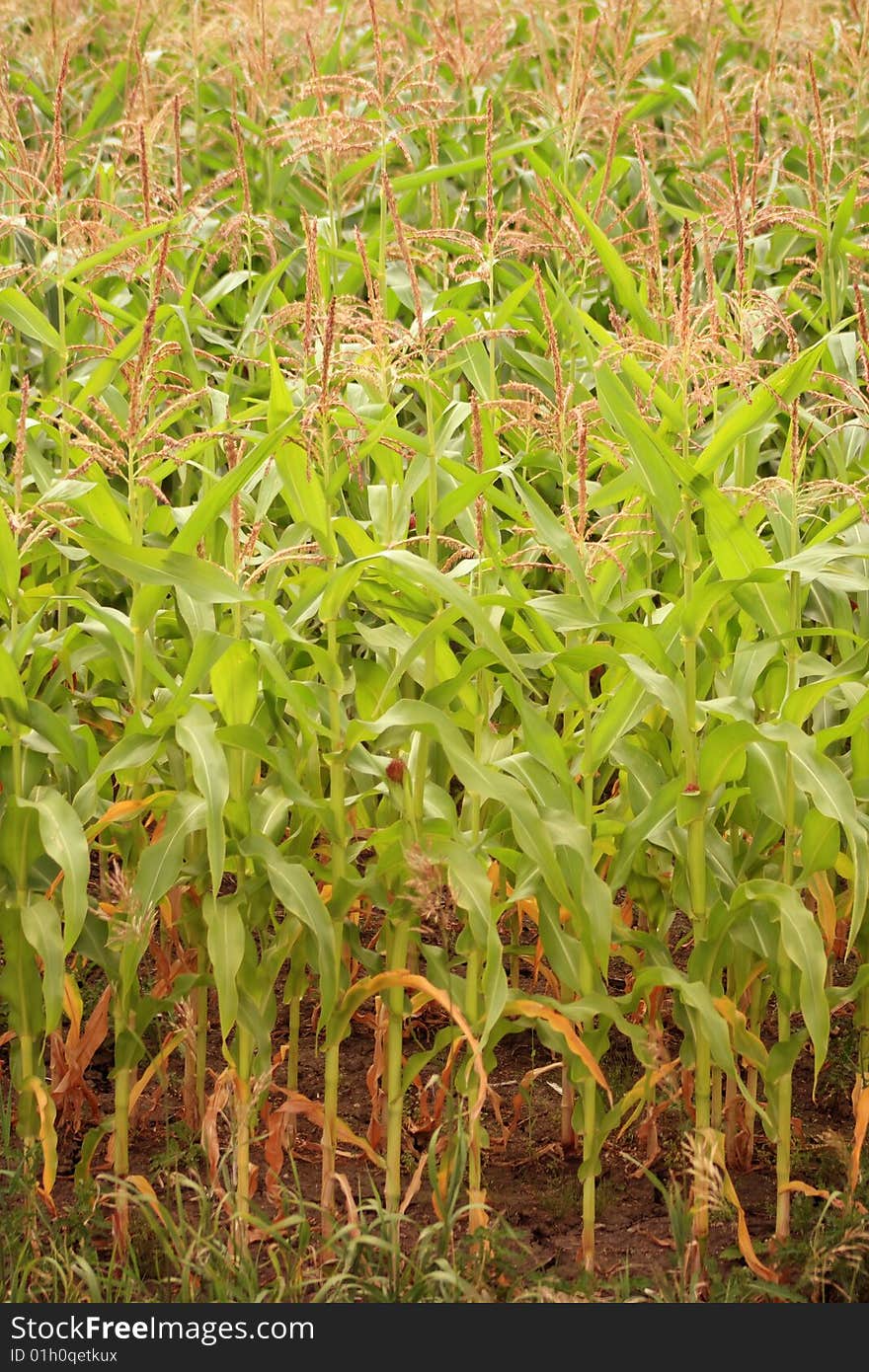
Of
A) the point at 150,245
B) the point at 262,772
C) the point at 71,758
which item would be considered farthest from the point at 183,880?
the point at 150,245

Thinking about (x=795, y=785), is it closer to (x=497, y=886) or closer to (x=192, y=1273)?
(x=497, y=886)

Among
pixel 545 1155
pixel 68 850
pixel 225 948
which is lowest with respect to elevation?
pixel 545 1155

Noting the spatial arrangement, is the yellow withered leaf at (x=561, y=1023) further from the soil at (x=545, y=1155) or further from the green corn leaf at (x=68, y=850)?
the green corn leaf at (x=68, y=850)

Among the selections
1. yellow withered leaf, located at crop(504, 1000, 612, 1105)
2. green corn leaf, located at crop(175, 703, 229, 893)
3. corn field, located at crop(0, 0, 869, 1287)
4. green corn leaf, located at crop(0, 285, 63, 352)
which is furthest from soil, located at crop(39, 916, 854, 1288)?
green corn leaf, located at crop(0, 285, 63, 352)

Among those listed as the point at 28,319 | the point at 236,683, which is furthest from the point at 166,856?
the point at 28,319

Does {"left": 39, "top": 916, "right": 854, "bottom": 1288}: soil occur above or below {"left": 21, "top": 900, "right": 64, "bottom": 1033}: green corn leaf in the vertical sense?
below

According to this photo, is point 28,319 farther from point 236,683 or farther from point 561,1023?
point 561,1023

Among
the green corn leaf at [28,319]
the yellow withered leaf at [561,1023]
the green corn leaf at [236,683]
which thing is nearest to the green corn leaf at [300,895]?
the green corn leaf at [236,683]

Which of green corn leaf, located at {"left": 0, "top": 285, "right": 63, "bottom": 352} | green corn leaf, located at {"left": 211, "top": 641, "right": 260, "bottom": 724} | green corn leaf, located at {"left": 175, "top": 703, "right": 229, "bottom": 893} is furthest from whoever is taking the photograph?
green corn leaf, located at {"left": 0, "top": 285, "right": 63, "bottom": 352}

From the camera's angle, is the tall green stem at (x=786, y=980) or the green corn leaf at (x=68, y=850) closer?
the green corn leaf at (x=68, y=850)

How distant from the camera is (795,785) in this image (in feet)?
10.4

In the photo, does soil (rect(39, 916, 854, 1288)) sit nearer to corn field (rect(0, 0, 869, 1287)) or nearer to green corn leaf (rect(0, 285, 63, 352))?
corn field (rect(0, 0, 869, 1287))

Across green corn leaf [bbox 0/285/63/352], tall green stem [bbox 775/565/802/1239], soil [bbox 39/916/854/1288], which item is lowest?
soil [bbox 39/916/854/1288]

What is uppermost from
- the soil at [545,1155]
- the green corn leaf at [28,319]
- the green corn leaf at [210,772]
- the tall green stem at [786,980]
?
the green corn leaf at [28,319]
